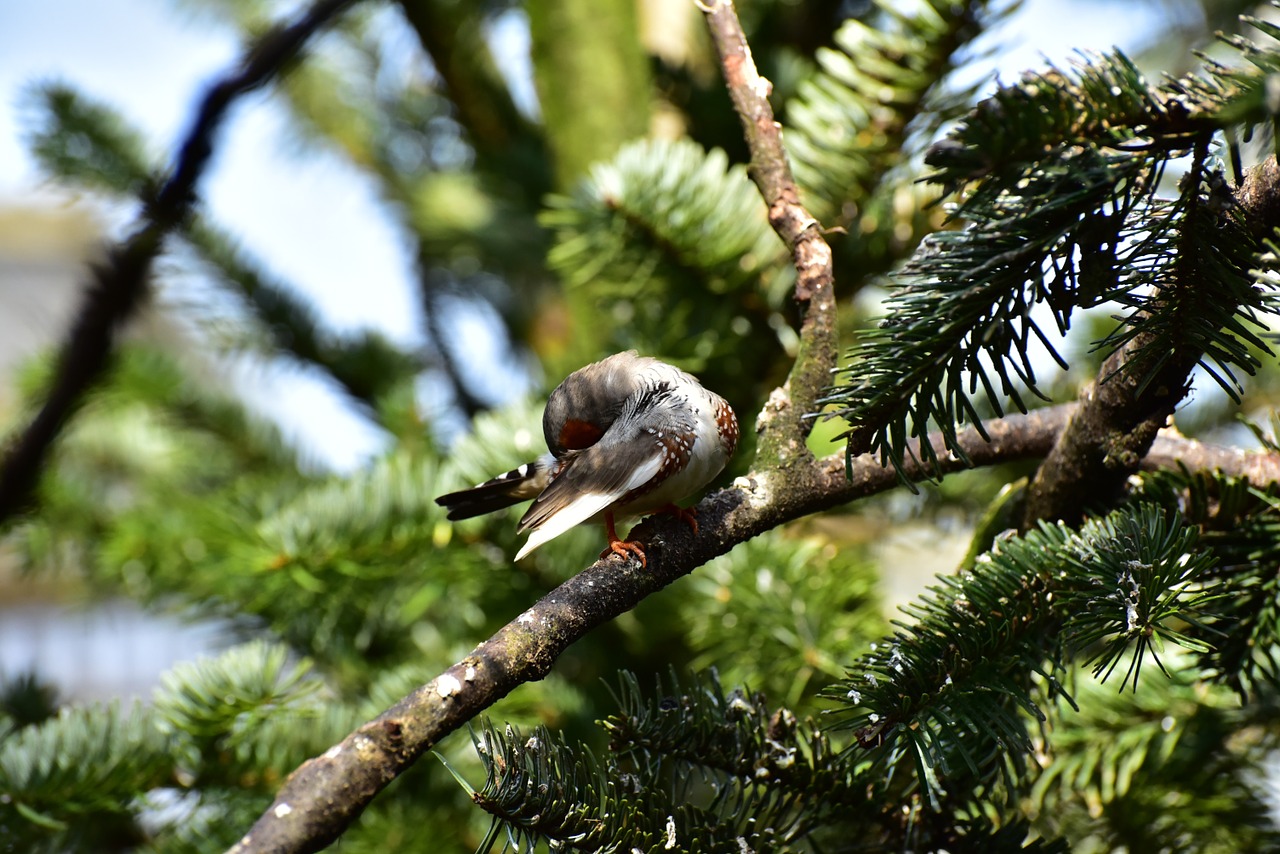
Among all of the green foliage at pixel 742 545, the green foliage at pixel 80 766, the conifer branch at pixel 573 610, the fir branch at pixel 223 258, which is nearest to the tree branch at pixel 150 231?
the green foliage at pixel 742 545

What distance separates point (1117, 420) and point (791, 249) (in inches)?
10.3

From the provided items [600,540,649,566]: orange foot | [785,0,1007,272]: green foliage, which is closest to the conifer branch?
[600,540,649,566]: orange foot

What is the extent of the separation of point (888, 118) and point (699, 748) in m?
0.71

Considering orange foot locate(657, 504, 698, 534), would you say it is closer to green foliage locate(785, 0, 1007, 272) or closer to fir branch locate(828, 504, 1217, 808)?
fir branch locate(828, 504, 1217, 808)

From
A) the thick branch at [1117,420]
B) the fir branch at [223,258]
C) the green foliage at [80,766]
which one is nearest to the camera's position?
the thick branch at [1117,420]

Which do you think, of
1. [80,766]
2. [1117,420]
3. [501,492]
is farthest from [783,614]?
[80,766]

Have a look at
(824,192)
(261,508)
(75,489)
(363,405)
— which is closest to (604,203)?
(824,192)

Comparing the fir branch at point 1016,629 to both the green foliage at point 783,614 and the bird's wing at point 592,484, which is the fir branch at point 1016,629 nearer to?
the bird's wing at point 592,484

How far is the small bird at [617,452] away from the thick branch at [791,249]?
0.28 ft

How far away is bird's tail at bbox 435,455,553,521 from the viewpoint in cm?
88

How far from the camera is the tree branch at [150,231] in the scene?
52 cm

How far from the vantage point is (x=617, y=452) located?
78 cm

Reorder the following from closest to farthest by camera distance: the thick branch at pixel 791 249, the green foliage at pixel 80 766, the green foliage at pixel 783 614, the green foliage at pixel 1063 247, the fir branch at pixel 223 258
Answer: the green foliage at pixel 1063 247 < the thick branch at pixel 791 249 < the green foliage at pixel 80 766 < the green foliage at pixel 783 614 < the fir branch at pixel 223 258

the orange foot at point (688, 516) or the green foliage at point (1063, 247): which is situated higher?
the green foliage at point (1063, 247)
